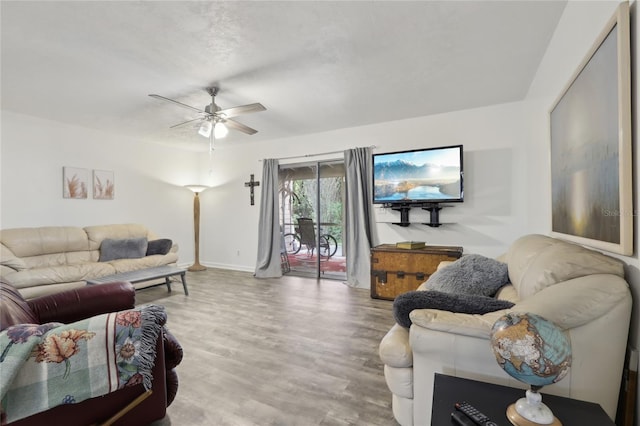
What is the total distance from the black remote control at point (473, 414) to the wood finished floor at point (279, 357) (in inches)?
31.6

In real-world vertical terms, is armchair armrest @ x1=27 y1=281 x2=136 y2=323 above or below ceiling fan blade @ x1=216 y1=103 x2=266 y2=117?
below

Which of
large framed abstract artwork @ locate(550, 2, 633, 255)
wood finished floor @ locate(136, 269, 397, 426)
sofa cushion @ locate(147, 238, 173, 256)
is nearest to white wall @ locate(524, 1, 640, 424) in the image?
large framed abstract artwork @ locate(550, 2, 633, 255)

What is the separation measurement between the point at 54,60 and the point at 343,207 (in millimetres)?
3771

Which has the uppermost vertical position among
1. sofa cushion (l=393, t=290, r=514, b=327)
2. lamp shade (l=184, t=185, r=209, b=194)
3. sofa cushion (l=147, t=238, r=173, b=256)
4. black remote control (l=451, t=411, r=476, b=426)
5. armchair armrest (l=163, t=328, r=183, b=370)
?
lamp shade (l=184, t=185, r=209, b=194)

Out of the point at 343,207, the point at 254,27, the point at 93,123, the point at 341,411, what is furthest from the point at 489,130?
the point at 93,123

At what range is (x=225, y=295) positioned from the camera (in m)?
4.13

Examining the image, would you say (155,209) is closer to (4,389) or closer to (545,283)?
(4,389)

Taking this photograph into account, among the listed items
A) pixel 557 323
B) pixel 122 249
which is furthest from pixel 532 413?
pixel 122 249

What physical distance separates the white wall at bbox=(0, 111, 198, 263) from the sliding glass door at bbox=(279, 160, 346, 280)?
228cm

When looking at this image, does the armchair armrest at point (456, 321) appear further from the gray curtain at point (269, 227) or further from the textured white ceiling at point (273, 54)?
the gray curtain at point (269, 227)

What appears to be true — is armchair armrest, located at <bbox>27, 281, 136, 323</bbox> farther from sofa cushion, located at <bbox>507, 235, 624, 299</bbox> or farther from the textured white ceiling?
sofa cushion, located at <bbox>507, 235, 624, 299</bbox>

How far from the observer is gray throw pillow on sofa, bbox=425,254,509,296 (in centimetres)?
200

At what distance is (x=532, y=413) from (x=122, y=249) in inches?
197

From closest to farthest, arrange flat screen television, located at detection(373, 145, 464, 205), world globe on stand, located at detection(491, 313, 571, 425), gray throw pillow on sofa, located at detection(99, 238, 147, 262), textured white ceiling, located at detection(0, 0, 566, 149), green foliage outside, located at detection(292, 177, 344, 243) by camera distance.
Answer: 1. world globe on stand, located at detection(491, 313, 571, 425)
2. textured white ceiling, located at detection(0, 0, 566, 149)
3. flat screen television, located at detection(373, 145, 464, 205)
4. gray throw pillow on sofa, located at detection(99, 238, 147, 262)
5. green foliage outside, located at detection(292, 177, 344, 243)
